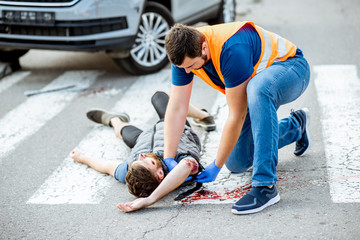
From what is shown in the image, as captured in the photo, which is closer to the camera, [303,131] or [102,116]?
[303,131]

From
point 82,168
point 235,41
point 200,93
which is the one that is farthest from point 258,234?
point 200,93

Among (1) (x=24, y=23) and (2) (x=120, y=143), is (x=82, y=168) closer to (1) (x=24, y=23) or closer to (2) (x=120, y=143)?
(2) (x=120, y=143)

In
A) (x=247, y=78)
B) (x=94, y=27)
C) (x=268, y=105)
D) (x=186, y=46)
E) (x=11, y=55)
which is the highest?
(x=186, y=46)

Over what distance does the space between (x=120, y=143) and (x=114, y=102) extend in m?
1.20

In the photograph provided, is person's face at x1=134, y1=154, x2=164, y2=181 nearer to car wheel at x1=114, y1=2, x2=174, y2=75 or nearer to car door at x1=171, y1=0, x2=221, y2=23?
car wheel at x1=114, y1=2, x2=174, y2=75

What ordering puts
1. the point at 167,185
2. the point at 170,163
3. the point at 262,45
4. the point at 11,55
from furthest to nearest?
the point at 11,55
the point at 170,163
the point at 167,185
the point at 262,45

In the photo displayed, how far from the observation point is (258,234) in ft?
11.7

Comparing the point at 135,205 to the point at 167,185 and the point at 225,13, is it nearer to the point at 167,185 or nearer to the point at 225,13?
the point at 167,185

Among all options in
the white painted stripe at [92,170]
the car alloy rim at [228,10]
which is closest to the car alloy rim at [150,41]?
the white painted stripe at [92,170]

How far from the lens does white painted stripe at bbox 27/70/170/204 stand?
171 inches

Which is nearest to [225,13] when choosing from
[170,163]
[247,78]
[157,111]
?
[157,111]

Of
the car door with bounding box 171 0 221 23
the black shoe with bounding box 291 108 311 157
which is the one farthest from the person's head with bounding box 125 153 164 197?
the car door with bounding box 171 0 221 23

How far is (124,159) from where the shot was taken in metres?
5.01

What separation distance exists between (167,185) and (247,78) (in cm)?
98
